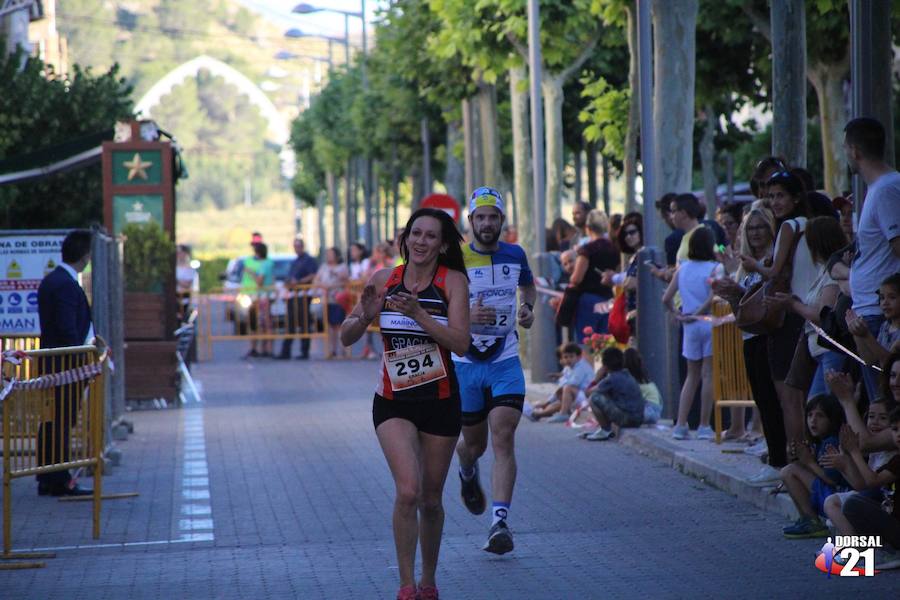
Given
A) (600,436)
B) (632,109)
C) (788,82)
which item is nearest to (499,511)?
(600,436)

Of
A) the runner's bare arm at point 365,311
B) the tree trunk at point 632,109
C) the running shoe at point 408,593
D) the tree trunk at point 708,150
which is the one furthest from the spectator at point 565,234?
the running shoe at point 408,593

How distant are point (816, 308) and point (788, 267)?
864 mm

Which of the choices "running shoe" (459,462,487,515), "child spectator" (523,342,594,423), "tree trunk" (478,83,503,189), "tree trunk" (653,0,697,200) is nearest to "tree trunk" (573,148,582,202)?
"tree trunk" (478,83,503,189)

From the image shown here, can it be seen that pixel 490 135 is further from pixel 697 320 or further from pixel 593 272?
pixel 697 320

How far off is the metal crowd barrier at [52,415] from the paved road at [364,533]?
18.2 inches

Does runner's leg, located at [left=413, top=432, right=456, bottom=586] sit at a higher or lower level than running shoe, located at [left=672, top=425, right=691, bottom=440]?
higher

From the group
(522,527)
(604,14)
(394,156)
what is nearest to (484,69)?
(604,14)

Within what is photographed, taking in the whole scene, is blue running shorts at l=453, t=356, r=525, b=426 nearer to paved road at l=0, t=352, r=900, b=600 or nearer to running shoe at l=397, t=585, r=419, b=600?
paved road at l=0, t=352, r=900, b=600

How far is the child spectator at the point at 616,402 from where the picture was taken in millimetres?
16250

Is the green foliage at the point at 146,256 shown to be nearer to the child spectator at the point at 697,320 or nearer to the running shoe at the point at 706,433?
the child spectator at the point at 697,320

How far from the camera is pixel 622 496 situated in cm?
1254

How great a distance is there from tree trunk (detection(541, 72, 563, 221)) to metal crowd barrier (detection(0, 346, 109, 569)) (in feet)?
53.7

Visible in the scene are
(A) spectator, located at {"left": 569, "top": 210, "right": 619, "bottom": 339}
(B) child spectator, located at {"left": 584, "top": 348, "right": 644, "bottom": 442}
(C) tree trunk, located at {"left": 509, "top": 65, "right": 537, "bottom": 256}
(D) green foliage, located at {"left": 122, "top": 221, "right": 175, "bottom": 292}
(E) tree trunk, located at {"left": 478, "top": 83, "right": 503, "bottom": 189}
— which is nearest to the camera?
(B) child spectator, located at {"left": 584, "top": 348, "right": 644, "bottom": 442}

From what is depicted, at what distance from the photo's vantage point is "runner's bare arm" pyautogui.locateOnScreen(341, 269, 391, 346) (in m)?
8.25
